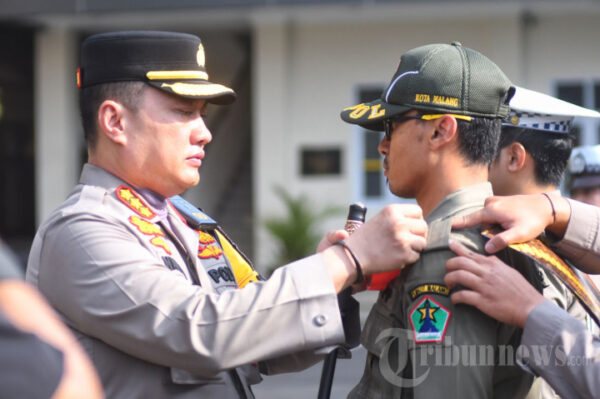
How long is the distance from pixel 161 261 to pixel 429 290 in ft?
2.17

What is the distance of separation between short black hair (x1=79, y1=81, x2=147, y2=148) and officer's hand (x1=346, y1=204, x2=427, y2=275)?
68 cm

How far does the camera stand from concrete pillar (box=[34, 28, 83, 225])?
12.7 metres

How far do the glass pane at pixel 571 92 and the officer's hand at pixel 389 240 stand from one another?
10.9m

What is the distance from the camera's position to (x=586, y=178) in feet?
14.5

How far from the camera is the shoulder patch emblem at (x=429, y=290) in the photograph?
1.79 m

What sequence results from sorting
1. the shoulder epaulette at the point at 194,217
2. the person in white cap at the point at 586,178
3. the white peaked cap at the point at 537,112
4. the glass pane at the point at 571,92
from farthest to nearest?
the glass pane at the point at 571,92, the person in white cap at the point at 586,178, the white peaked cap at the point at 537,112, the shoulder epaulette at the point at 194,217

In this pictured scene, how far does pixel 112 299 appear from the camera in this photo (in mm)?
1659

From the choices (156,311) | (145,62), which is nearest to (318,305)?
(156,311)

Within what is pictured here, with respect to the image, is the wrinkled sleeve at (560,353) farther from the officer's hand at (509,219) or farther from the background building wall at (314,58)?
the background building wall at (314,58)

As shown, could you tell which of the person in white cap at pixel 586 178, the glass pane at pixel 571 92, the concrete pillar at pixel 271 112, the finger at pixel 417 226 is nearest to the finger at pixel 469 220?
the finger at pixel 417 226

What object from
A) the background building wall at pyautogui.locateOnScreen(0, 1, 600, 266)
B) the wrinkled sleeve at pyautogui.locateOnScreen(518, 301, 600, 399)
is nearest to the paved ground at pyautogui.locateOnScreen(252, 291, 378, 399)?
the wrinkled sleeve at pyautogui.locateOnScreen(518, 301, 600, 399)

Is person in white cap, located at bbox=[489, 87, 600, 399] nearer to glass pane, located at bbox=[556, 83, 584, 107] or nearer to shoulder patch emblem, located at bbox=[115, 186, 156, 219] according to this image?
shoulder patch emblem, located at bbox=[115, 186, 156, 219]

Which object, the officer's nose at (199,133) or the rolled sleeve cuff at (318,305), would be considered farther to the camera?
the officer's nose at (199,133)

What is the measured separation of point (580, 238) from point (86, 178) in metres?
1.39
